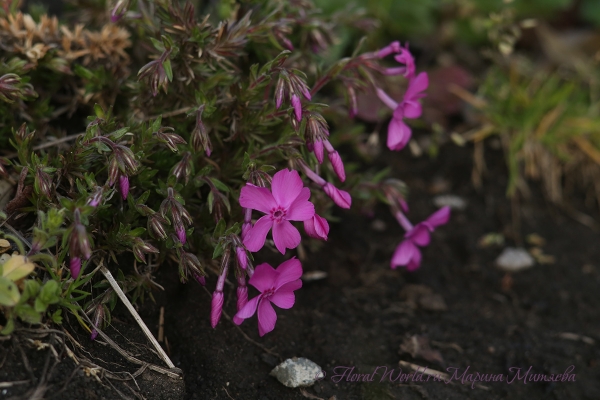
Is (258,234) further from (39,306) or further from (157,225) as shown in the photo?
(39,306)

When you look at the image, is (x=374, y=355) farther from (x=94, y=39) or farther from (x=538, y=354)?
(x=94, y=39)

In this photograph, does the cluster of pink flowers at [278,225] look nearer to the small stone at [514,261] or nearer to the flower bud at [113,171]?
the flower bud at [113,171]

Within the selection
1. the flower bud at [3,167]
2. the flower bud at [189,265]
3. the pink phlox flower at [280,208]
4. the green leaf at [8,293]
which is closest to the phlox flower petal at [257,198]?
the pink phlox flower at [280,208]

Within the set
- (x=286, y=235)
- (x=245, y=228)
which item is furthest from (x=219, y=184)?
(x=286, y=235)

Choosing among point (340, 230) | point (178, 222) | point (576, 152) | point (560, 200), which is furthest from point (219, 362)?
point (576, 152)

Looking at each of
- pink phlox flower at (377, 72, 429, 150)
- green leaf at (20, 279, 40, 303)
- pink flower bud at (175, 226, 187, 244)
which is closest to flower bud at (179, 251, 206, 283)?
pink flower bud at (175, 226, 187, 244)

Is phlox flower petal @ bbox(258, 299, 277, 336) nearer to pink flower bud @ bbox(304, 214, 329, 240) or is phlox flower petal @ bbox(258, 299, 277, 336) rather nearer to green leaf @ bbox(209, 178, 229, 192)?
pink flower bud @ bbox(304, 214, 329, 240)
